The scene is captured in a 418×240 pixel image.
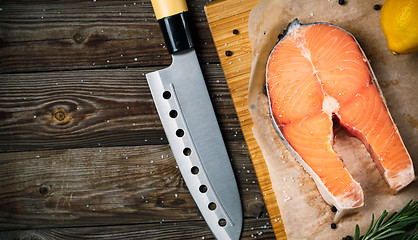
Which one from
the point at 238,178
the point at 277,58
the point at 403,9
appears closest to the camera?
the point at 403,9

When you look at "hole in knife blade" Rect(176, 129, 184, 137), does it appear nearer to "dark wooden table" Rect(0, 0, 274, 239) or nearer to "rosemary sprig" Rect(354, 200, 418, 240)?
"dark wooden table" Rect(0, 0, 274, 239)

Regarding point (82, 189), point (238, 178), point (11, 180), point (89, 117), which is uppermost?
point (89, 117)

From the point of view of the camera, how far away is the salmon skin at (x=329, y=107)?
1.26 metres

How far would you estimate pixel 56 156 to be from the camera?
1.55m

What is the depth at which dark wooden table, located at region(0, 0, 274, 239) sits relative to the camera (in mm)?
1522

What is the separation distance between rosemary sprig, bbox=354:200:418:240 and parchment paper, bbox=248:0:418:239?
84mm

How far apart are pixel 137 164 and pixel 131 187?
0.32 ft

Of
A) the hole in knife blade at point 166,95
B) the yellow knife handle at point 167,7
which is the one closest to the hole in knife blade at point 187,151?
the hole in knife blade at point 166,95

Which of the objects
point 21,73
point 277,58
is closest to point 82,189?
point 21,73

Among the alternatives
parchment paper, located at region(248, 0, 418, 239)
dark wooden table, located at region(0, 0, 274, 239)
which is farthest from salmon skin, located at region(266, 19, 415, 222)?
dark wooden table, located at region(0, 0, 274, 239)

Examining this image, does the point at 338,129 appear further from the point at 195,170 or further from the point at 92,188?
the point at 92,188

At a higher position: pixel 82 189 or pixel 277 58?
pixel 277 58

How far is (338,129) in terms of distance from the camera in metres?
1.36

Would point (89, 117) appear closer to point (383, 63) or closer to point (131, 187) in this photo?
point (131, 187)
